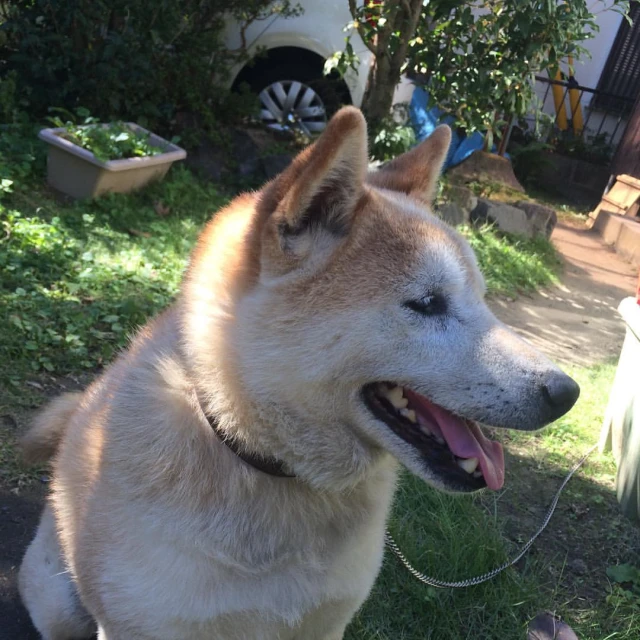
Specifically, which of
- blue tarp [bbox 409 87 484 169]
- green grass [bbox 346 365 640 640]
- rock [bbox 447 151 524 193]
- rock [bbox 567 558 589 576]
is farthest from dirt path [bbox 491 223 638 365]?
rock [bbox 567 558 589 576]

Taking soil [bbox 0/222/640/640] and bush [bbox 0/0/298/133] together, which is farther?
bush [bbox 0/0/298/133]

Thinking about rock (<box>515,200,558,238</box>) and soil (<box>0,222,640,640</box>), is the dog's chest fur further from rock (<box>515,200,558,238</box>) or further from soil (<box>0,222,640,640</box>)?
rock (<box>515,200,558,238</box>)

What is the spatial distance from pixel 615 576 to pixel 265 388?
6.68 feet

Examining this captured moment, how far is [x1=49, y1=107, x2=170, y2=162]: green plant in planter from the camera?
17.0 feet

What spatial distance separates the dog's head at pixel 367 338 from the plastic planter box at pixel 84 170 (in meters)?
3.74

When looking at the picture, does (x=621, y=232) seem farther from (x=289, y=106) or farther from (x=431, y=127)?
(x=289, y=106)

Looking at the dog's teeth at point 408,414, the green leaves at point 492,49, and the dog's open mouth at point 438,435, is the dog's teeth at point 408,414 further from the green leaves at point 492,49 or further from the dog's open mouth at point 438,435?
the green leaves at point 492,49

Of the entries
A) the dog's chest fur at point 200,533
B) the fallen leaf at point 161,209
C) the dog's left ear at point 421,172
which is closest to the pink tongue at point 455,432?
the dog's chest fur at point 200,533

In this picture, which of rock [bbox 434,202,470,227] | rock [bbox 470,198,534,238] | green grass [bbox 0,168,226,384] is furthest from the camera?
rock [bbox 470,198,534,238]

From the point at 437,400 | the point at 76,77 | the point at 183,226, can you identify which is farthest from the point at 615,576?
the point at 76,77

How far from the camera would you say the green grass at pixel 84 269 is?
359 cm

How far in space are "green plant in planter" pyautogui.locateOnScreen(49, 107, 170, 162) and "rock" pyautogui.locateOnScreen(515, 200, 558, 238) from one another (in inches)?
172

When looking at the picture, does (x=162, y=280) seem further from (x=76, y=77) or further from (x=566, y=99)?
(x=566, y=99)

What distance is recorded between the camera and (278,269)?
67.7 inches
